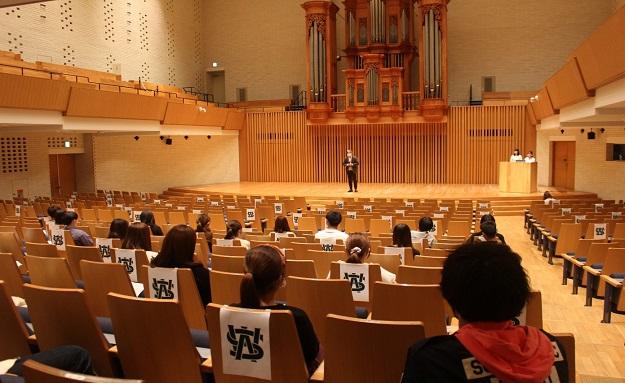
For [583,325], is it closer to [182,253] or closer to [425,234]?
[425,234]

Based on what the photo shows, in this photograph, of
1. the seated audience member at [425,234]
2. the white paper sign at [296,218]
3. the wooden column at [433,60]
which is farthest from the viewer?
the wooden column at [433,60]

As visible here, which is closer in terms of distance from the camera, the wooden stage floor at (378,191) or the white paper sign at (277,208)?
the white paper sign at (277,208)

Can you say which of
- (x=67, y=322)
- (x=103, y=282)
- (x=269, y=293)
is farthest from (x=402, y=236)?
(x=67, y=322)

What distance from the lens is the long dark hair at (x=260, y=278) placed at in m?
2.56

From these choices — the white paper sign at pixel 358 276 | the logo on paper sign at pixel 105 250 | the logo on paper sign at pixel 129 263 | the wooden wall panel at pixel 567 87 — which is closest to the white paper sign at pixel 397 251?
the white paper sign at pixel 358 276

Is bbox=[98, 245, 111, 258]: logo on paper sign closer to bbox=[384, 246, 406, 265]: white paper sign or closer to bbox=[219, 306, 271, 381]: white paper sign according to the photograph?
bbox=[384, 246, 406, 265]: white paper sign

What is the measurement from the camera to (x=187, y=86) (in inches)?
921

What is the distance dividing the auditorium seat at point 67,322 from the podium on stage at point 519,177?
14.5 m

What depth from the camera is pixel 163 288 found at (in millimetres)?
3682

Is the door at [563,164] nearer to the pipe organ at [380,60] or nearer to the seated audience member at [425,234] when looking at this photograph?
the pipe organ at [380,60]

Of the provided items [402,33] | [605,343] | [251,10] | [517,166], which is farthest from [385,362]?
[251,10]

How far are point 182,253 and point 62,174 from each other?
1565 centimetres

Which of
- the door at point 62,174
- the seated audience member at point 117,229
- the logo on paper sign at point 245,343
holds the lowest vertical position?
the logo on paper sign at point 245,343

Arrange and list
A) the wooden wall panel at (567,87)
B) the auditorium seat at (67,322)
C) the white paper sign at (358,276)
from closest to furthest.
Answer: the auditorium seat at (67,322) → the white paper sign at (358,276) → the wooden wall panel at (567,87)
